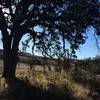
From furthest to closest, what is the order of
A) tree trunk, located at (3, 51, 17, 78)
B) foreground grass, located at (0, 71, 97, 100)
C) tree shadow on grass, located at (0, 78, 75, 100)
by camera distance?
tree trunk, located at (3, 51, 17, 78) < foreground grass, located at (0, 71, 97, 100) < tree shadow on grass, located at (0, 78, 75, 100)

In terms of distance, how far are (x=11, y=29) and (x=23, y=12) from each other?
142 cm

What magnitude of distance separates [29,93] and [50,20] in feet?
14.9

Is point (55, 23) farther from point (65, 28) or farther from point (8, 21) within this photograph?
point (8, 21)

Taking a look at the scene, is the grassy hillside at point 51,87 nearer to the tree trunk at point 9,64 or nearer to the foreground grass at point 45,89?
the foreground grass at point 45,89

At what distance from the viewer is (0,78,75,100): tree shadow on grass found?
65.2 ft

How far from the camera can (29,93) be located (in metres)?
20.5

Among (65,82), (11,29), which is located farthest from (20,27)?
(65,82)

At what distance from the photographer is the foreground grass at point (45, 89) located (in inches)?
794

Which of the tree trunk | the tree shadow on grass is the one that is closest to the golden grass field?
the tree shadow on grass

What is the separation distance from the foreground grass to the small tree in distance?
4.90ft

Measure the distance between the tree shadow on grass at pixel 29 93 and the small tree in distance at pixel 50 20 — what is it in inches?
104

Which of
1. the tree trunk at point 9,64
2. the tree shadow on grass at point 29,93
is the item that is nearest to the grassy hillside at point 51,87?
the tree shadow on grass at point 29,93

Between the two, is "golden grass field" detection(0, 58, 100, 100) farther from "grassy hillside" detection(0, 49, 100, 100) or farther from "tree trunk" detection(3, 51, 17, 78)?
"tree trunk" detection(3, 51, 17, 78)

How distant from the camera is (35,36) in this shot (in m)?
23.2
